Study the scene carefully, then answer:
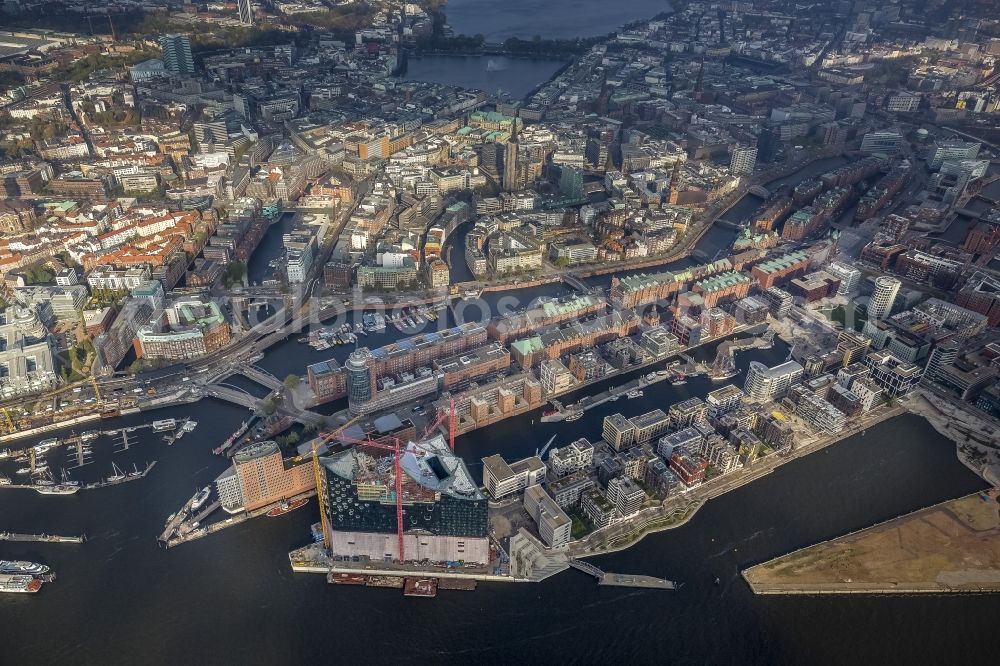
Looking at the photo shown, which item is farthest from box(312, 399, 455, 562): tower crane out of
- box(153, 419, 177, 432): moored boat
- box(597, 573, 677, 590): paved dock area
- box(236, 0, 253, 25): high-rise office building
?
box(236, 0, 253, 25): high-rise office building

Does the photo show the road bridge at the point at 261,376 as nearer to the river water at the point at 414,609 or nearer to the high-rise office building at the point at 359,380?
the high-rise office building at the point at 359,380

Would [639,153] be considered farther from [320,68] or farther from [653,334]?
[320,68]

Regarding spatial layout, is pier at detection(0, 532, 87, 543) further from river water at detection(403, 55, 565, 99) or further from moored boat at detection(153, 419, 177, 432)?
river water at detection(403, 55, 565, 99)

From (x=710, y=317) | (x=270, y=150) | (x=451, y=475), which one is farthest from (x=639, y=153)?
(x=451, y=475)

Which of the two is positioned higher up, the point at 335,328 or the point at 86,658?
the point at 335,328

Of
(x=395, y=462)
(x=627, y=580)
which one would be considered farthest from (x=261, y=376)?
(x=627, y=580)
